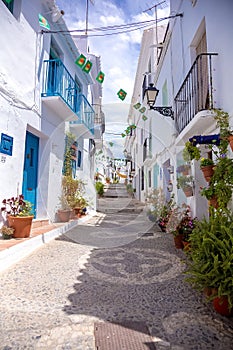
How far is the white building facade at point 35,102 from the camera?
4883mm

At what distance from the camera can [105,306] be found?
2.51 meters

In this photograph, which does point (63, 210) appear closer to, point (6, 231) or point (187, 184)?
point (6, 231)

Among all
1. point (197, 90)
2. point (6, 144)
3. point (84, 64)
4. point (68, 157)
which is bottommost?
point (6, 144)

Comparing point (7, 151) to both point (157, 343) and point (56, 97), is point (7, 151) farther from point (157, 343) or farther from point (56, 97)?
point (157, 343)

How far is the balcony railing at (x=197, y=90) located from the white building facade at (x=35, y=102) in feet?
11.1

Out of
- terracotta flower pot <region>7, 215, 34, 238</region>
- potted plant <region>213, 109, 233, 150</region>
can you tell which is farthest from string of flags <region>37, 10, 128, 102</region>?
terracotta flower pot <region>7, 215, 34, 238</region>

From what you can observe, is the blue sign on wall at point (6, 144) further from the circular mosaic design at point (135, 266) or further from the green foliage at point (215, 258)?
A: the green foliage at point (215, 258)

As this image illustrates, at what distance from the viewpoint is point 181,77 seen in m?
6.44

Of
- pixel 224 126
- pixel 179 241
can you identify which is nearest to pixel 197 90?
pixel 224 126

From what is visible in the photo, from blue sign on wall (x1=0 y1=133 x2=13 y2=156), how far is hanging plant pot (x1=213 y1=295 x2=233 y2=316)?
4439mm

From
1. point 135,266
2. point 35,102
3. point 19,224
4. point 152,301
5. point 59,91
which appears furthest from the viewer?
point 59,91

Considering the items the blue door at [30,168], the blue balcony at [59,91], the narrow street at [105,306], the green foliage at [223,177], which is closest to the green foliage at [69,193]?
the blue door at [30,168]

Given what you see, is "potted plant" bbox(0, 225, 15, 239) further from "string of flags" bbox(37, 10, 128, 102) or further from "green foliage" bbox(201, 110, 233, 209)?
"string of flags" bbox(37, 10, 128, 102)

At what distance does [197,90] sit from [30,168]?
4651mm
